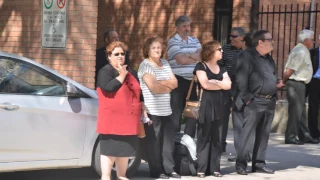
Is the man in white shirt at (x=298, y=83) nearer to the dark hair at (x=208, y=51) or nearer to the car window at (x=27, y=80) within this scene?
the dark hair at (x=208, y=51)

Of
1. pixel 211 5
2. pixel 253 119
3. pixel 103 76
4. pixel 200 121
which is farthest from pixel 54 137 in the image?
pixel 211 5

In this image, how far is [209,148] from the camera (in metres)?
8.39

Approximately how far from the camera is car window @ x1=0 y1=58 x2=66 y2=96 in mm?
7234

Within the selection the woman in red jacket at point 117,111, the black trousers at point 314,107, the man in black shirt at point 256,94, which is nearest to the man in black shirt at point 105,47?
the man in black shirt at point 256,94

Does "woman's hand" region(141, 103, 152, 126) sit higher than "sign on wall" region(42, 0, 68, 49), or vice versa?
"sign on wall" region(42, 0, 68, 49)

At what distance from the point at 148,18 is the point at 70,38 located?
3967mm

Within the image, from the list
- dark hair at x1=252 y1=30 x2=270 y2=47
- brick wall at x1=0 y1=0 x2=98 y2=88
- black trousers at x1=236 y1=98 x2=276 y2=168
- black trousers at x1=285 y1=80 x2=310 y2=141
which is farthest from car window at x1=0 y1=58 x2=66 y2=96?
black trousers at x1=285 y1=80 x2=310 y2=141

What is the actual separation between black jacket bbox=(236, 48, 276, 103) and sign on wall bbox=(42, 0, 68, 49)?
4132mm

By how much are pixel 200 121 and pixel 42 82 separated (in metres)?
2.05

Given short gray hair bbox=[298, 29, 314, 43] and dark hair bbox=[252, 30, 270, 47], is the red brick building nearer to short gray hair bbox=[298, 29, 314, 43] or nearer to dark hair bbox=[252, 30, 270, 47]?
short gray hair bbox=[298, 29, 314, 43]

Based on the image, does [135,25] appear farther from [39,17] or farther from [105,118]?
[105,118]

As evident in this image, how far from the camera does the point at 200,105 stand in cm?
825

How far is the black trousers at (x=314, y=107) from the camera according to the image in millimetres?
11664

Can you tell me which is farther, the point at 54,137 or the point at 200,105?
the point at 200,105
